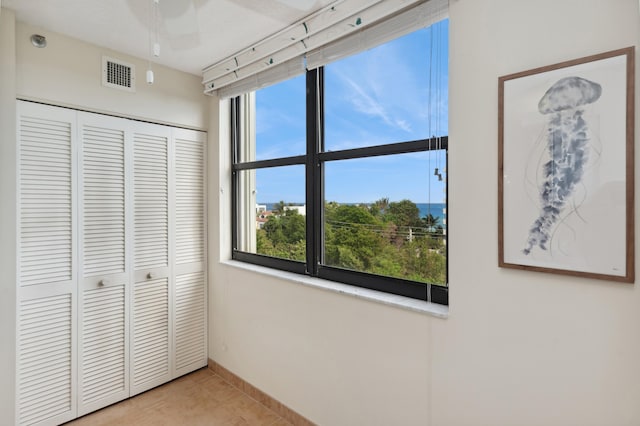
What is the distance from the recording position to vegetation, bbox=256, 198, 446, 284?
161 centimetres

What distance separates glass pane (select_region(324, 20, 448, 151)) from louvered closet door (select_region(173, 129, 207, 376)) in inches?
47.8

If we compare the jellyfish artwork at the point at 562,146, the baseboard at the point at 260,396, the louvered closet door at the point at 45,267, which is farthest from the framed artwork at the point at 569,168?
the louvered closet door at the point at 45,267

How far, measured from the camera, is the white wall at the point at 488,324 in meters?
1.08

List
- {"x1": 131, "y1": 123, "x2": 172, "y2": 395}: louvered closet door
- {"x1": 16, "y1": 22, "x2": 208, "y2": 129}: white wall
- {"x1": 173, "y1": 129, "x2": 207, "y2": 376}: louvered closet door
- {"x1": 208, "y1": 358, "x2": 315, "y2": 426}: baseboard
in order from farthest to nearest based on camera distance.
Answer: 1. {"x1": 173, "y1": 129, "x2": 207, "y2": 376}: louvered closet door
2. {"x1": 131, "y1": 123, "x2": 172, "y2": 395}: louvered closet door
3. {"x1": 208, "y1": 358, "x2": 315, "y2": 426}: baseboard
4. {"x1": 16, "y1": 22, "x2": 208, "y2": 129}: white wall

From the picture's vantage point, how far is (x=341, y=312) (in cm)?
182

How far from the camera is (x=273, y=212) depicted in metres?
2.45

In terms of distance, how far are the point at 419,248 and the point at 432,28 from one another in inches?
40.8

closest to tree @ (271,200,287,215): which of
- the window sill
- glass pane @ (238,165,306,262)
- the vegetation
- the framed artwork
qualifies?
glass pane @ (238,165,306,262)

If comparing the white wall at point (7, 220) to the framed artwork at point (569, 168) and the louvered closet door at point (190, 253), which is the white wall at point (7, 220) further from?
the framed artwork at point (569, 168)

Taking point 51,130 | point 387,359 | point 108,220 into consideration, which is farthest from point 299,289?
point 51,130

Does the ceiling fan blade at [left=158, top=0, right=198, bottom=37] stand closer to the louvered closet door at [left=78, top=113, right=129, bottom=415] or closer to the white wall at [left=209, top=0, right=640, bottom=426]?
the louvered closet door at [left=78, top=113, right=129, bottom=415]

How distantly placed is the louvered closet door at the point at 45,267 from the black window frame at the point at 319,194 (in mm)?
1137

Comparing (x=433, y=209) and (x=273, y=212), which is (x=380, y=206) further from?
(x=273, y=212)

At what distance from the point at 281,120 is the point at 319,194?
673 millimetres
